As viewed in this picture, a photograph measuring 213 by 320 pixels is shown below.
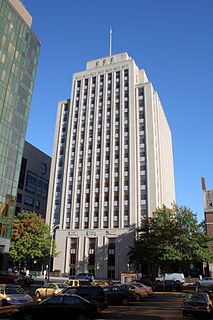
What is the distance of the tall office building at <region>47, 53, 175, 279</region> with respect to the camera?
68.6 m

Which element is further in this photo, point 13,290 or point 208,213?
point 208,213

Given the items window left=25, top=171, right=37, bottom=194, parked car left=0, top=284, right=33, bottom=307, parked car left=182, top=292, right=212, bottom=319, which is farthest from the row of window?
parked car left=182, top=292, right=212, bottom=319

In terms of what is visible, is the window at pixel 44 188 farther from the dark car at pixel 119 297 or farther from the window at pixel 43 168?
the dark car at pixel 119 297

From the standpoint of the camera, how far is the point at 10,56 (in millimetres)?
60781

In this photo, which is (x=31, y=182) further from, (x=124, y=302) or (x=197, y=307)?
(x=197, y=307)

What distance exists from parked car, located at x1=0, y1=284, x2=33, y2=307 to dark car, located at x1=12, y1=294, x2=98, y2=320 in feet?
17.0

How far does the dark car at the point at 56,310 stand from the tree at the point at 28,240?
42631 mm

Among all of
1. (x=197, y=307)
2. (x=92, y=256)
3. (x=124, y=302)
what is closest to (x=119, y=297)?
(x=124, y=302)

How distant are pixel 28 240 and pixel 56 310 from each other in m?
43.9

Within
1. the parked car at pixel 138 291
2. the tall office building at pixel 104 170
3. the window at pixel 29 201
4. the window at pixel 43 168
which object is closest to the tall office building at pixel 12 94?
the tall office building at pixel 104 170

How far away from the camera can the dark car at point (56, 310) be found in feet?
45.5

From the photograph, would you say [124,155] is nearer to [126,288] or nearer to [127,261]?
[127,261]

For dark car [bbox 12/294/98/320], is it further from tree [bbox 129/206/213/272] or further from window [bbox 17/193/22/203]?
window [bbox 17/193/22/203]

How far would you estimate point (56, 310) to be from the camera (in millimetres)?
14008
